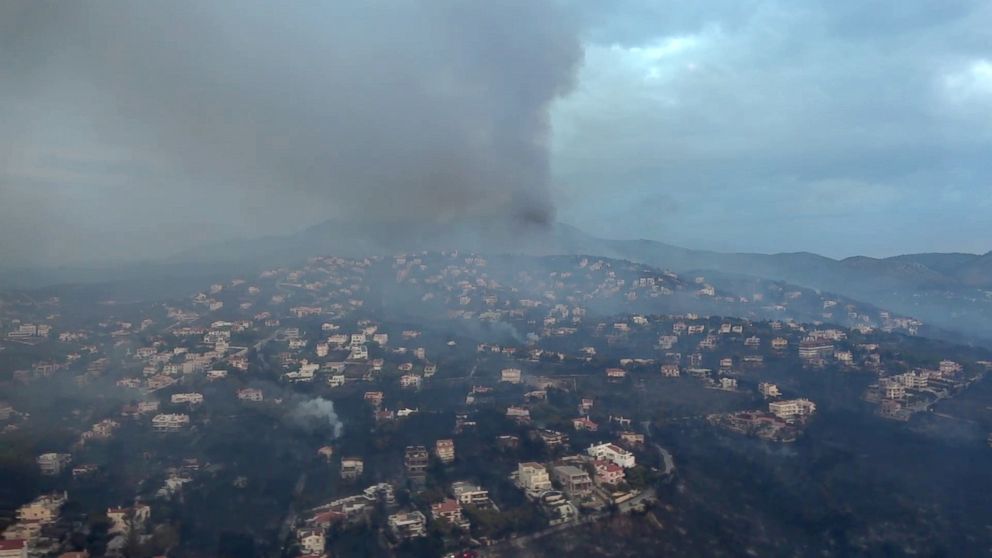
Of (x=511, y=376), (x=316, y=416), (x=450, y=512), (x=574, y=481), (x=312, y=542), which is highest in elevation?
(x=511, y=376)

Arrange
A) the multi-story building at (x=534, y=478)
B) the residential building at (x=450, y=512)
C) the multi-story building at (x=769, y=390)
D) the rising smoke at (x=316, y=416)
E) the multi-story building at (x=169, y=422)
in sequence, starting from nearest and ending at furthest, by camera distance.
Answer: the residential building at (x=450, y=512), the multi-story building at (x=534, y=478), the multi-story building at (x=169, y=422), the rising smoke at (x=316, y=416), the multi-story building at (x=769, y=390)

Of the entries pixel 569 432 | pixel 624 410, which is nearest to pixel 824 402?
pixel 624 410

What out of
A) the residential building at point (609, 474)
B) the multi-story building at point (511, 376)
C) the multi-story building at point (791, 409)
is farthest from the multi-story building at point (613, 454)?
the multi-story building at point (511, 376)

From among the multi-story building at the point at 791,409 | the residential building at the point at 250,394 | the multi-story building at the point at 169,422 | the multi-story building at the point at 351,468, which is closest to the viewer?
the multi-story building at the point at 351,468

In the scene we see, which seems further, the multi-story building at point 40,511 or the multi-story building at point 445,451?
the multi-story building at point 445,451

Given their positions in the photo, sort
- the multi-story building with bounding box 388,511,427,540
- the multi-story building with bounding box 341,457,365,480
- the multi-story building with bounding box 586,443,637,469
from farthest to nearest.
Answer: the multi-story building with bounding box 586,443,637,469
the multi-story building with bounding box 341,457,365,480
the multi-story building with bounding box 388,511,427,540

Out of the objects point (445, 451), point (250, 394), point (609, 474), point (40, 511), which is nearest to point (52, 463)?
point (40, 511)

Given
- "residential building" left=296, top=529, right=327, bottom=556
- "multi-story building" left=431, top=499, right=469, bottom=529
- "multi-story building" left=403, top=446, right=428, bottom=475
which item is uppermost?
"multi-story building" left=403, top=446, right=428, bottom=475

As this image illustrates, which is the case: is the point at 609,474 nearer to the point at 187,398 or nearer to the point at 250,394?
the point at 250,394

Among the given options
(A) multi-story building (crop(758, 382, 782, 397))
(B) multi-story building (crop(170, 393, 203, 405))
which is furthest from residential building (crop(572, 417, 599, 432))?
(B) multi-story building (crop(170, 393, 203, 405))

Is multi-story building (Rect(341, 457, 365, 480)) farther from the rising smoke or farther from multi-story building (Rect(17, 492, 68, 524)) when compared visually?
multi-story building (Rect(17, 492, 68, 524))

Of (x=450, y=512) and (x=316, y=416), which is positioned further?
(x=316, y=416)

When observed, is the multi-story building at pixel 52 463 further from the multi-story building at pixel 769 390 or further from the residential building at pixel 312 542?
the multi-story building at pixel 769 390

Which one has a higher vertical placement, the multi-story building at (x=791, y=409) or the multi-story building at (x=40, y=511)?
the multi-story building at (x=791, y=409)
